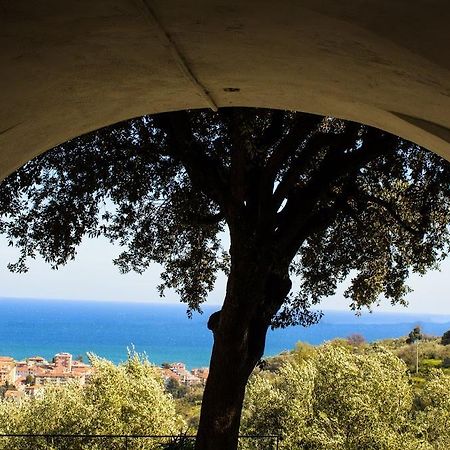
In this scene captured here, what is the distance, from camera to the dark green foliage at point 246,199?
28.3 ft

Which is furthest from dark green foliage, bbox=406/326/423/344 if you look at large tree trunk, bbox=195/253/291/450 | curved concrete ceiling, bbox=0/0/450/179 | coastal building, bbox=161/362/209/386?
curved concrete ceiling, bbox=0/0/450/179

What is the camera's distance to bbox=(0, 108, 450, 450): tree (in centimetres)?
827

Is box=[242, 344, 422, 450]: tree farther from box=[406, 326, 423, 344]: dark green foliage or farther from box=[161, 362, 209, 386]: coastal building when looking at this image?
box=[161, 362, 209, 386]: coastal building

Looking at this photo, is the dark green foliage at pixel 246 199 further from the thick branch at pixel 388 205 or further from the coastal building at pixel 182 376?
the coastal building at pixel 182 376

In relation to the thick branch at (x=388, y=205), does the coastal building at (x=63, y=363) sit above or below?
below

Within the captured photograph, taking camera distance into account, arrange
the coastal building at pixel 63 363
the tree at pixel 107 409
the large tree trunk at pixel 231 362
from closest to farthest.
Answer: the large tree trunk at pixel 231 362 < the tree at pixel 107 409 < the coastal building at pixel 63 363

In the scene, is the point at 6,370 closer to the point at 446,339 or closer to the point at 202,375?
the point at 202,375

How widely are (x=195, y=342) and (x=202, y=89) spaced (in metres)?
166

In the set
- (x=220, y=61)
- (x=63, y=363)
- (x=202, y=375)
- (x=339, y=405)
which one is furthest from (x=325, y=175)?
(x=63, y=363)

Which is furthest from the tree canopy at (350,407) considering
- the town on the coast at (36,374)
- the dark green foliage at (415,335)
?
the town on the coast at (36,374)

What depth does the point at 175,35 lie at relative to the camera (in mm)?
2873

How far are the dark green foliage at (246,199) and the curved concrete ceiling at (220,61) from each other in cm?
430

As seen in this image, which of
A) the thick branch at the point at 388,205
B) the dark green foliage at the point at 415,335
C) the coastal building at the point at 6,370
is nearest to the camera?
the thick branch at the point at 388,205

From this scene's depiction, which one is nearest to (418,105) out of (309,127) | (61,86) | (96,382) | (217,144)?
(61,86)
